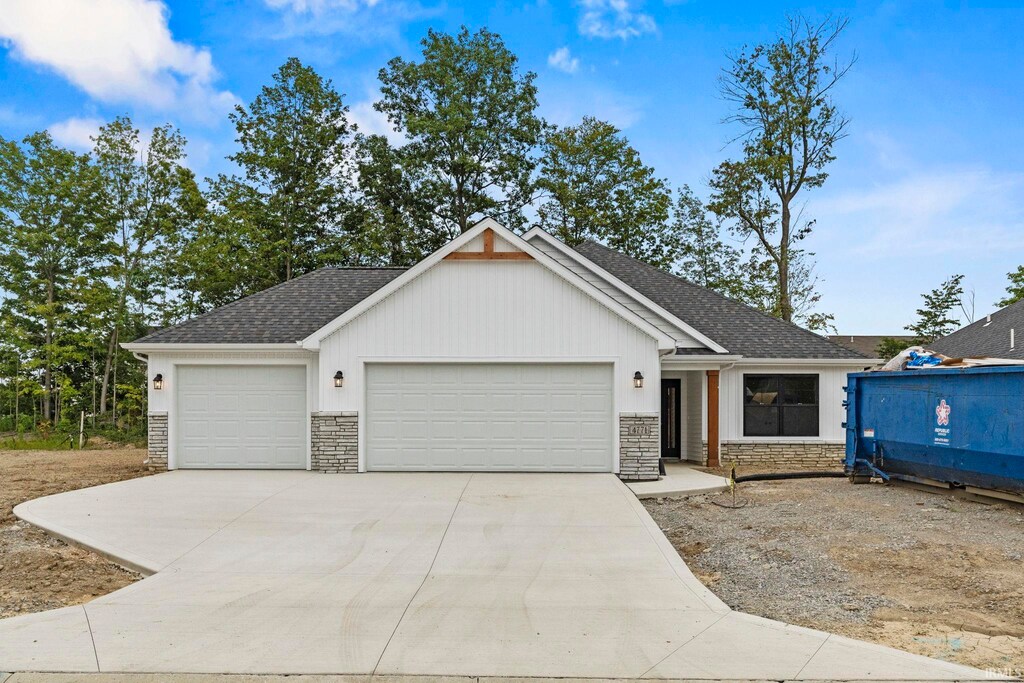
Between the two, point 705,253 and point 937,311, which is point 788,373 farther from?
point 937,311

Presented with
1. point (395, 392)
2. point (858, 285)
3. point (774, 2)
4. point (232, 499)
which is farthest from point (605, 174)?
point (232, 499)

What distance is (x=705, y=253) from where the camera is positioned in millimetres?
30812

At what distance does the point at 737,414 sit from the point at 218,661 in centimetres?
1301

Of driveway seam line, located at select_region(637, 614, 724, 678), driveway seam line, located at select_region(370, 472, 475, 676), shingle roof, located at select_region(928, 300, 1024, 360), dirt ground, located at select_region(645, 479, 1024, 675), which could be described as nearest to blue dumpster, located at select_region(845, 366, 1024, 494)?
dirt ground, located at select_region(645, 479, 1024, 675)

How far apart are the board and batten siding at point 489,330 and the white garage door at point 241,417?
1.09 metres

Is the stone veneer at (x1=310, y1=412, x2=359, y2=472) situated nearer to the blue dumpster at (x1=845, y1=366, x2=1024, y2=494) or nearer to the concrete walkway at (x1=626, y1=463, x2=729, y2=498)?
the concrete walkway at (x1=626, y1=463, x2=729, y2=498)

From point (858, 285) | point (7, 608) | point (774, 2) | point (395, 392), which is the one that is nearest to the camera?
point (7, 608)

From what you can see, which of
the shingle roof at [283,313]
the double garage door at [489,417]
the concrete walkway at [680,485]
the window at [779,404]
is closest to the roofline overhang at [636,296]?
the window at [779,404]

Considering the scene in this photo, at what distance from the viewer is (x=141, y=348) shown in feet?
45.1

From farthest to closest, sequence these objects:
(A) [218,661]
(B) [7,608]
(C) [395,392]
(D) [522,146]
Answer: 1. (D) [522,146]
2. (C) [395,392]
3. (B) [7,608]
4. (A) [218,661]

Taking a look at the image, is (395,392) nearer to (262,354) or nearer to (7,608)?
(262,354)

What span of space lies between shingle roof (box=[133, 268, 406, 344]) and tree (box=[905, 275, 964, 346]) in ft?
107

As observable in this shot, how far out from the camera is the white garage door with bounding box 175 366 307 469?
13.8m

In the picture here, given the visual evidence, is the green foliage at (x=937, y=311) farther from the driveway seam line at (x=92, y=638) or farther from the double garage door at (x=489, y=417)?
the driveway seam line at (x=92, y=638)
